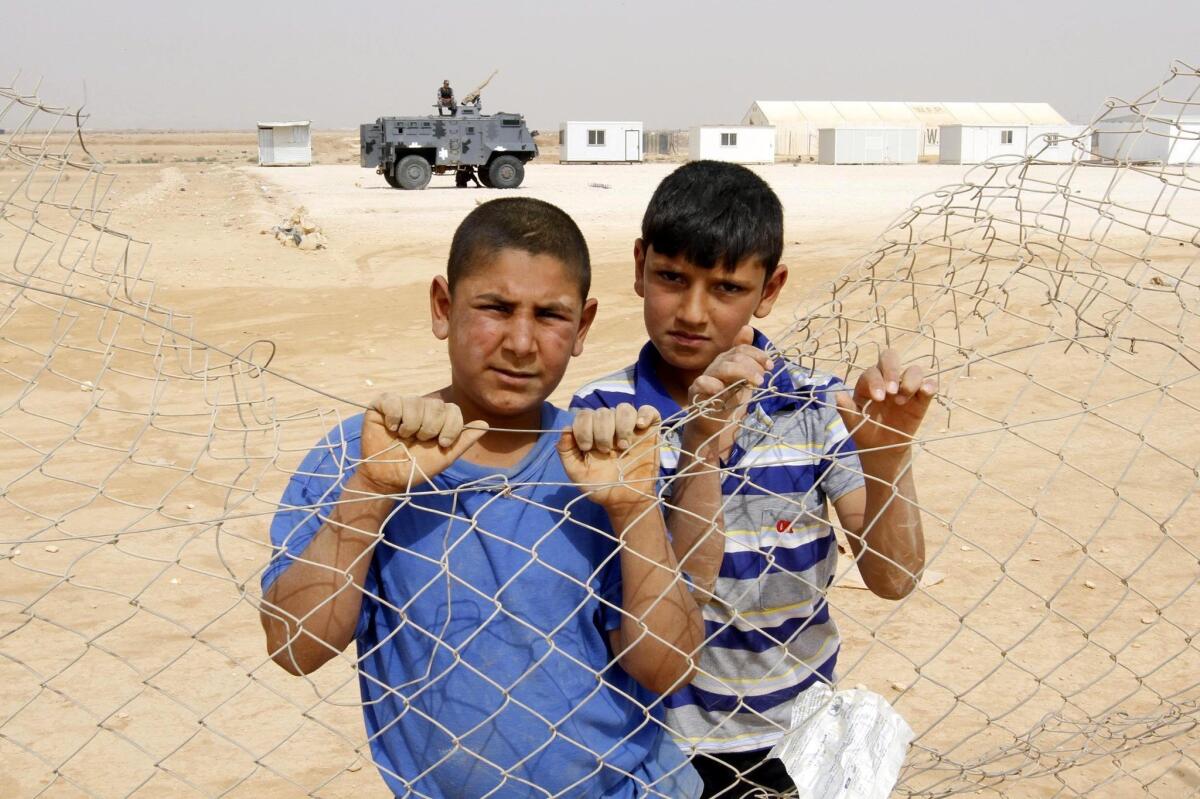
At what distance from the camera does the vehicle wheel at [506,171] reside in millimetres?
26891

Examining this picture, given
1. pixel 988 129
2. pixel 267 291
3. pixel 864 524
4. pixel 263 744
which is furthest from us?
pixel 988 129

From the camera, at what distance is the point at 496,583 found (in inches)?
65.7

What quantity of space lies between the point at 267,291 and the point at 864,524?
34.1 ft

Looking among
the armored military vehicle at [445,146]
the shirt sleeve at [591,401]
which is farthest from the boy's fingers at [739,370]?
Answer: the armored military vehicle at [445,146]

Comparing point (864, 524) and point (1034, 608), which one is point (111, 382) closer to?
point (1034, 608)

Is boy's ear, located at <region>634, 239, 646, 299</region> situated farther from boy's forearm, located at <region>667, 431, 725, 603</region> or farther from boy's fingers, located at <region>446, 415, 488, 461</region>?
→ boy's fingers, located at <region>446, 415, 488, 461</region>

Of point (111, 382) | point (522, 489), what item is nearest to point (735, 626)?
point (522, 489)

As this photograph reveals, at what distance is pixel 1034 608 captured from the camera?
14.2 ft

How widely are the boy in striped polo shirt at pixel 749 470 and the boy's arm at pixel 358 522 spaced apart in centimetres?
39

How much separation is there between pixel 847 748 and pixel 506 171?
26.0 metres

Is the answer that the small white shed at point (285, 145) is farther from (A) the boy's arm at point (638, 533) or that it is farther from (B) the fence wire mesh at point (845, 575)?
(A) the boy's arm at point (638, 533)

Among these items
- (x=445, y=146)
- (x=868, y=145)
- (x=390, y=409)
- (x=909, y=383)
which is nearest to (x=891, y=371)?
(x=909, y=383)

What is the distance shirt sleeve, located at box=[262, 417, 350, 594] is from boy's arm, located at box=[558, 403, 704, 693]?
14.0 inches

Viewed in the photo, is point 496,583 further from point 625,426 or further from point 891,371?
point 891,371
